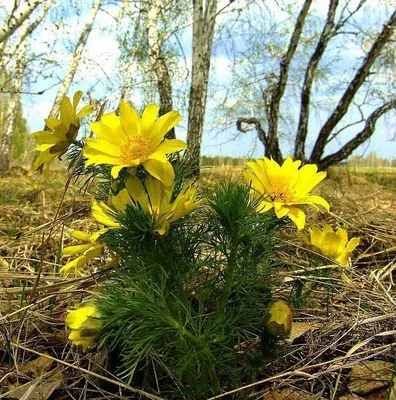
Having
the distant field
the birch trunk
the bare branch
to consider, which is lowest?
the distant field

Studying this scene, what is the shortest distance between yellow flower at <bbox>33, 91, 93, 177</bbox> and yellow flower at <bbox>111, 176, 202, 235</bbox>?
0.15 m

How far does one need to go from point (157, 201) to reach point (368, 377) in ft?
1.83

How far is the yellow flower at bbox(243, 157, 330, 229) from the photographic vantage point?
794 millimetres

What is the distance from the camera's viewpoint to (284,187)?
2.78 ft

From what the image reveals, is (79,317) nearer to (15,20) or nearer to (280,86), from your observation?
(15,20)

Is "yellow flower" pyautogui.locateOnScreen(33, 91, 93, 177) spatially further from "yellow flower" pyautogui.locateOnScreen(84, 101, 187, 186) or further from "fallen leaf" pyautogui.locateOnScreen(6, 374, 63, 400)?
"fallen leaf" pyautogui.locateOnScreen(6, 374, 63, 400)

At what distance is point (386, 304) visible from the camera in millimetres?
1196

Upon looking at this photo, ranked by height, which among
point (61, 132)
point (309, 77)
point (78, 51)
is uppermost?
point (78, 51)

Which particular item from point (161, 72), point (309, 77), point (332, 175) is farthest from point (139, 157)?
point (309, 77)

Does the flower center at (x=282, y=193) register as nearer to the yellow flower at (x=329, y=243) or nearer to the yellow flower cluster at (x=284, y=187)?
the yellow flower cluster at (x=284, y=187)

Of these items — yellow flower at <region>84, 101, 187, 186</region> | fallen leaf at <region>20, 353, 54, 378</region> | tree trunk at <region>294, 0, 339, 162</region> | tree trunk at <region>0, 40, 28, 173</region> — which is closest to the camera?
yellow flower at <region>84, 101, 187, 186</region>

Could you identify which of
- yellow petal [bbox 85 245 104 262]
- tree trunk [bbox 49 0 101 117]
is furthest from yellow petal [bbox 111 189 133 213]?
tree trunk [bbox 49 0 101 117]

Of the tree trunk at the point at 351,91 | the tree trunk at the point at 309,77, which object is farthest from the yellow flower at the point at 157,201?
the tree trunk at the point at 351,91

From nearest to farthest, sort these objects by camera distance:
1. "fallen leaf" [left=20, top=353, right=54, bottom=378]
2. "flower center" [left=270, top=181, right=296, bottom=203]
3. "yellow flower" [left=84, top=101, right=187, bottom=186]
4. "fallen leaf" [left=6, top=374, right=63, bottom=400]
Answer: "yellow flower" [left=84, top=101, right=187, bottom=186]
"flower center" [left=270, top=181, right=296, bottom=203]
"fallen leaf" [left=6, top=374, right=63, bottom=400]
"fallen leaf" [left=20, top=353, right=54, bottom=378]
